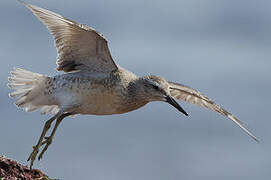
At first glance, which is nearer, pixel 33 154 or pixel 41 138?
pixel 33 154

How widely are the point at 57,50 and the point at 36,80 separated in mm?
616

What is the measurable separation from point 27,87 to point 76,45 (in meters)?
1.16

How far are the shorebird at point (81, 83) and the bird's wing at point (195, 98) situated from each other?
47.7 inches

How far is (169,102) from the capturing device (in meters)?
8.57

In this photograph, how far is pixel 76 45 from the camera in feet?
28.6

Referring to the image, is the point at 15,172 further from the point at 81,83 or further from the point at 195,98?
the point at 195,98

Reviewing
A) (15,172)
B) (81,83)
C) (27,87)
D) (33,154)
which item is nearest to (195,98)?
(81,83)

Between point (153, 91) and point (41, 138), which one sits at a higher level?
point (153, 91)

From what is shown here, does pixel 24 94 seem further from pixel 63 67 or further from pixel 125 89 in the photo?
pixel 125 89

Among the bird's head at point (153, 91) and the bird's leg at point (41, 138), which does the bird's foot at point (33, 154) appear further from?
the bird's head at point (153, 91)

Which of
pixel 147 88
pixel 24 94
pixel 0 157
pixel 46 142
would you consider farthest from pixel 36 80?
pixel 0 157

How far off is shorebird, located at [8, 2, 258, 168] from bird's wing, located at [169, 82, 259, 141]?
1211 millimetres

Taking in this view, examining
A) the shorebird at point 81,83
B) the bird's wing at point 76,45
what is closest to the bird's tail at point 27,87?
the shorebird at point 81,83

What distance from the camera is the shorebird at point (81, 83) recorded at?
27.3 ft
